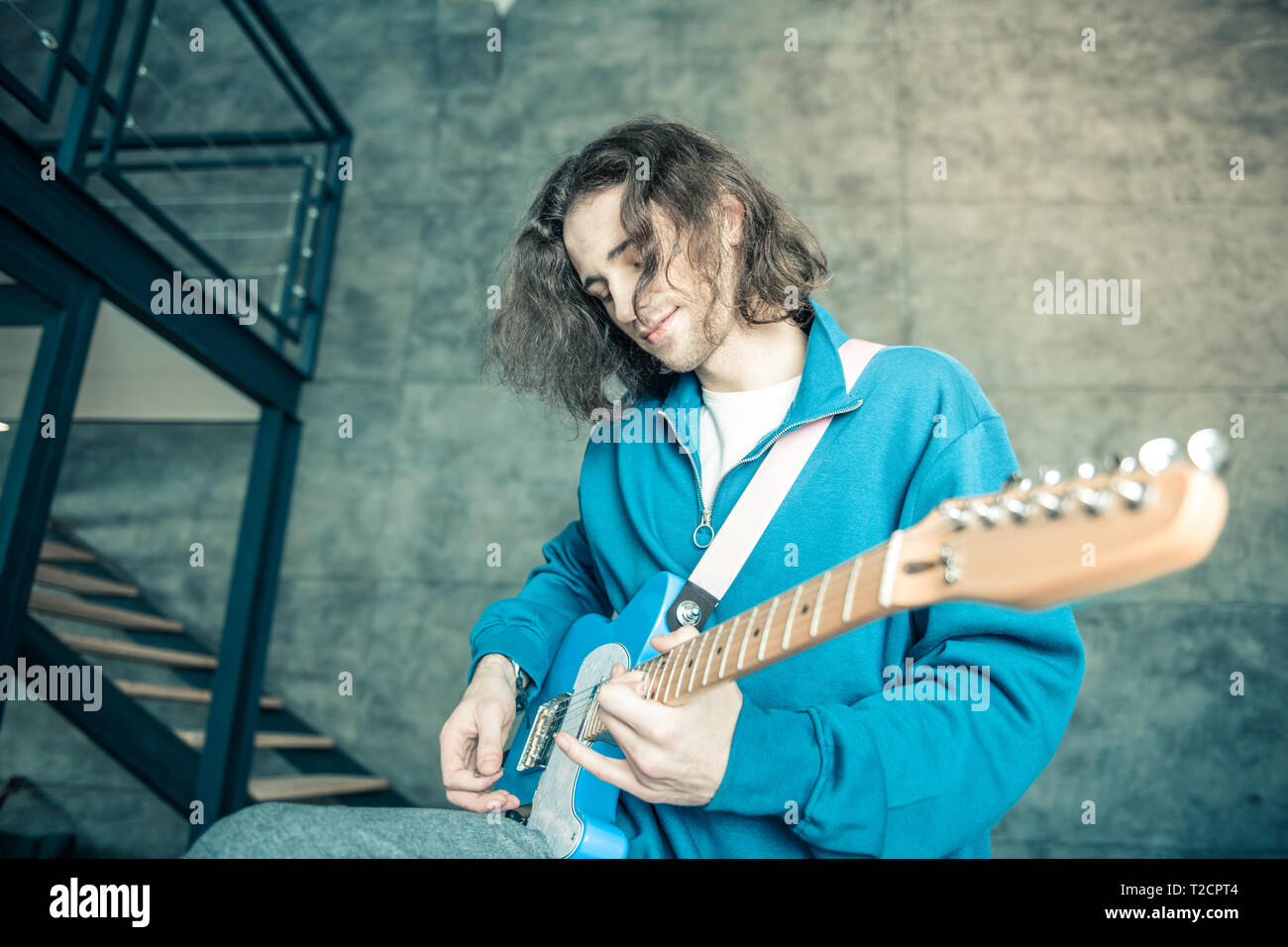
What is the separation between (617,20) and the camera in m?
4.16

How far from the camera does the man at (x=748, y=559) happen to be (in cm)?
87

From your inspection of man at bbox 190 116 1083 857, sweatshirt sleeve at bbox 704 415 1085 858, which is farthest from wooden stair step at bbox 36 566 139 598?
sweatshirt sleeve at bbox 704 415 1085 858

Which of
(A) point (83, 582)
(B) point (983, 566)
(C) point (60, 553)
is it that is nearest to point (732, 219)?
(B) point (983, 566)

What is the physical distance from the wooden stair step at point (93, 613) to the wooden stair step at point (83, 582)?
0.07 meters

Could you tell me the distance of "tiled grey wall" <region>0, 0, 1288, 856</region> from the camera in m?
3.22

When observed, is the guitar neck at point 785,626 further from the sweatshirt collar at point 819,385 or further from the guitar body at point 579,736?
the sweatshirt collar at point 819,385

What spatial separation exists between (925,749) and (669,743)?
27cm

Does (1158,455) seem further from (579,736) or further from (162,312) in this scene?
(162,312)

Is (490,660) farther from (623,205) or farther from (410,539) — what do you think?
(410,539)

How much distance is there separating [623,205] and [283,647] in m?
2.95

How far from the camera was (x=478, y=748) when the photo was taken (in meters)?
1.30

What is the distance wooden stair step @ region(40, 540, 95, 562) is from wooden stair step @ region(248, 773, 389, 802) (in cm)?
153

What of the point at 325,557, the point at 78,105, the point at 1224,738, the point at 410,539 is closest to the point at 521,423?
the point at 410,539

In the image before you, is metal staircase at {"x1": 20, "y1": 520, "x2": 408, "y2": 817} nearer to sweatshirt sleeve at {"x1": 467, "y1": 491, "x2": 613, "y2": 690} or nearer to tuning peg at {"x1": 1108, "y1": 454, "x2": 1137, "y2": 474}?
sweatshirt sleeve at {"x1": 467, "y1": 491, "x2": 613, "y2": 690}
